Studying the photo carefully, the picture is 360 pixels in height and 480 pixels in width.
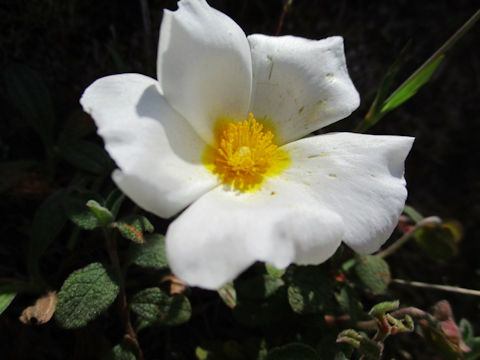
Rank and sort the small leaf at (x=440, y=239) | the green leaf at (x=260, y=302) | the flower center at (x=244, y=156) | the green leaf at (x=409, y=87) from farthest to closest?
the small leaf at (x=440, y=239), the green leaf at (x=409, y=87), the green leaf at (x=260, y=302), the flower center at (x=244, y=156)

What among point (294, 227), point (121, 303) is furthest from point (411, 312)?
point (121, 303)

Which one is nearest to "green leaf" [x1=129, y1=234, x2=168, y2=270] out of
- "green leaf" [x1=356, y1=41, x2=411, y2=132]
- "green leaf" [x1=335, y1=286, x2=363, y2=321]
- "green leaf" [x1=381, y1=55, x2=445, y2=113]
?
"green leaf" [x1=335, y1=286, x2=363, y2=321]

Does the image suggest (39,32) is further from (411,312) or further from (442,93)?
(442,93)

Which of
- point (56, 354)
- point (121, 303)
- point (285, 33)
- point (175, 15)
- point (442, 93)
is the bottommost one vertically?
point (56, 354)

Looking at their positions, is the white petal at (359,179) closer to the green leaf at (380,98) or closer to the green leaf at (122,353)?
the green leaf at (380,98)

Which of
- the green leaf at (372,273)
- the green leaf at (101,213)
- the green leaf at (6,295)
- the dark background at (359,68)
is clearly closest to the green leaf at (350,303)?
the green leaf at (372,273)

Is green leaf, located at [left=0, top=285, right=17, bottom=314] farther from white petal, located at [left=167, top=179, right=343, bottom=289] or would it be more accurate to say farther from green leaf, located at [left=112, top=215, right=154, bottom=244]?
white petal, located at [left=167, top=179, right=343, bottom=289]
